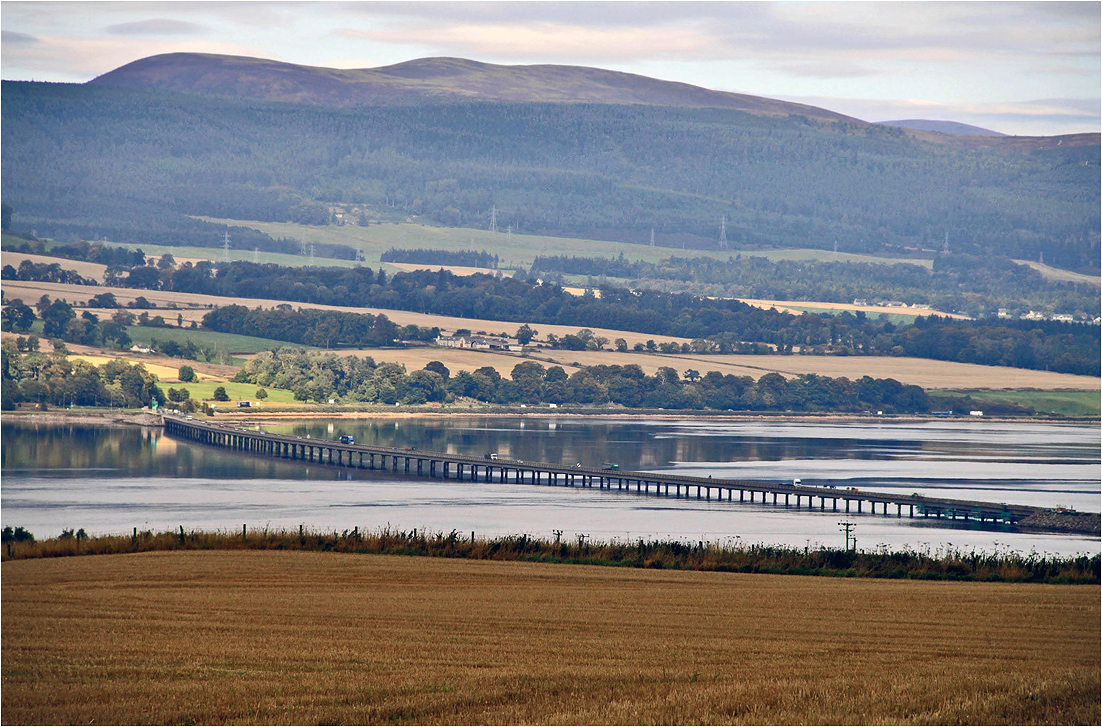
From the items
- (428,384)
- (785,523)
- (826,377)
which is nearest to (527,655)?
(785,523)

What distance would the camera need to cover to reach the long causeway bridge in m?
78.1

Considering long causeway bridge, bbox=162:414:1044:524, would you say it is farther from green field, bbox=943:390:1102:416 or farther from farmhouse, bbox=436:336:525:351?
green field, bbox=943:390:1102:416

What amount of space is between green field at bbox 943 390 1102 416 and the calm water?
816 centimetres

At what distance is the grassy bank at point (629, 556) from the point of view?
Result: 37.5 meters

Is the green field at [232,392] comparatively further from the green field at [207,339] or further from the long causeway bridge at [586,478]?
the green field at [207,339]

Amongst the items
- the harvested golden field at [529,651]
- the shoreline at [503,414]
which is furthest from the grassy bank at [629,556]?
the shoreline at [503,414]

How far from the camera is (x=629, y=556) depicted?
41875 mm

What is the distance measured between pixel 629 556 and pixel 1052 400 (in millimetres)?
143407

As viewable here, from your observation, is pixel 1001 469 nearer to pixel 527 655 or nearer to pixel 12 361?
pixel 527 655

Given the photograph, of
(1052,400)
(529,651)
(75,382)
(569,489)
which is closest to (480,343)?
(75,382)

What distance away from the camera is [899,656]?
20734mm

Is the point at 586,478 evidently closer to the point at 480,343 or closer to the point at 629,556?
the point at 629,556

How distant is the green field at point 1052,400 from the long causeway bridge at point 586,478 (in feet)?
286

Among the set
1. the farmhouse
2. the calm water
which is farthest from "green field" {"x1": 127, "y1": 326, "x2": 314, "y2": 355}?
the calm water
